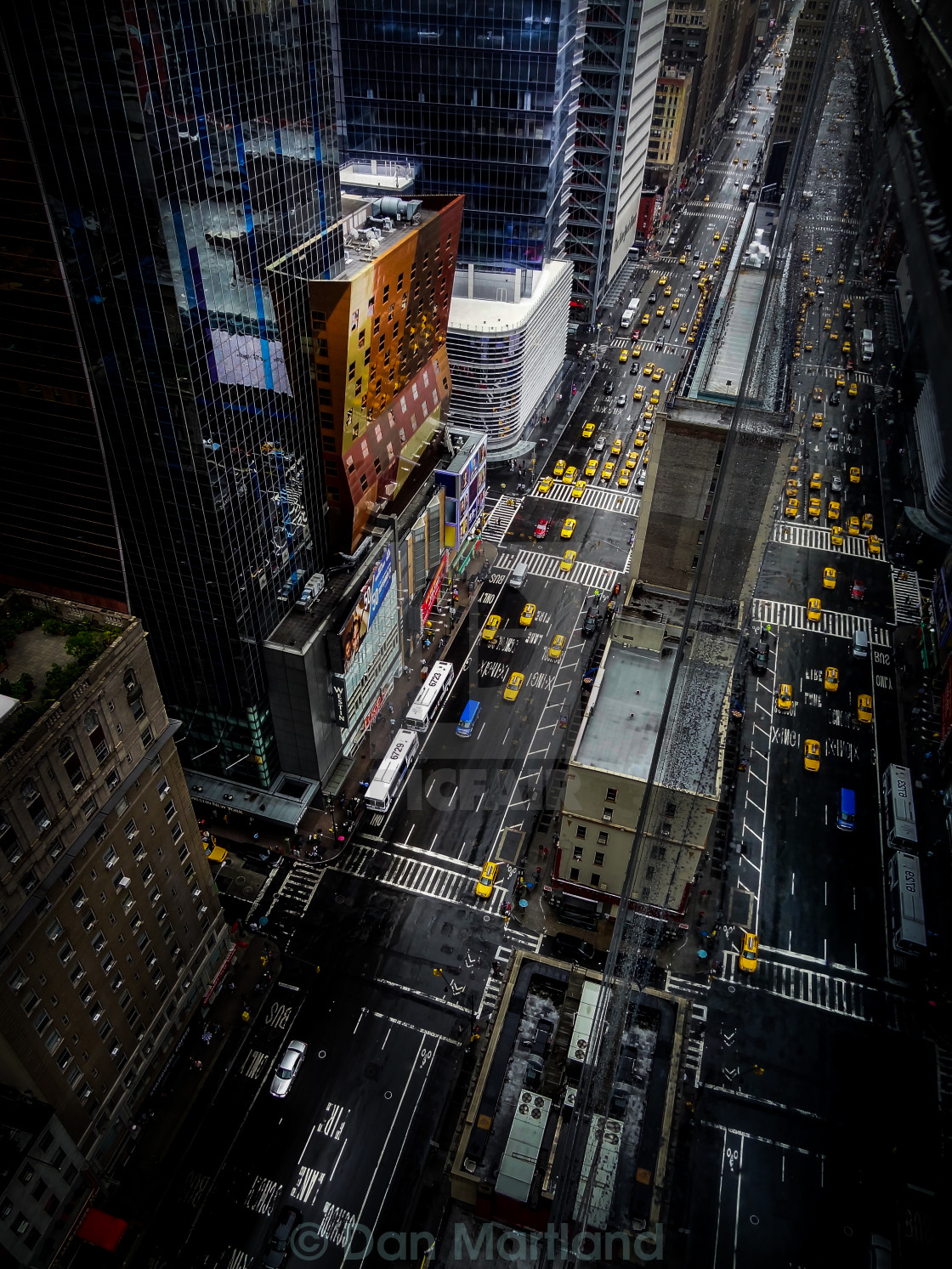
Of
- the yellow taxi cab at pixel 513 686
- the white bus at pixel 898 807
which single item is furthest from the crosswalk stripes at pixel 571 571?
the white bus at pixel 898 807

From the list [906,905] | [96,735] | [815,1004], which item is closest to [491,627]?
[906,905]

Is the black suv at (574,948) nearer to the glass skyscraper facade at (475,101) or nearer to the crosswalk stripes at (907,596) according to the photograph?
the crosswalk stripes at (907,596)

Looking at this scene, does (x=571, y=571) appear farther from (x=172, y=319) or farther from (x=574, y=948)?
(x=172, y=319)

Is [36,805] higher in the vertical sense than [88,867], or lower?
higher

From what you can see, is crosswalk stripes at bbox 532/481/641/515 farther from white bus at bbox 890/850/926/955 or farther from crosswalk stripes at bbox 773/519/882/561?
white bus at bbox 890/850/926/955

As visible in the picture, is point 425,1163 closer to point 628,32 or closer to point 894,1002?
point 894,1002

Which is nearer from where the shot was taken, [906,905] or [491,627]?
[906,905]

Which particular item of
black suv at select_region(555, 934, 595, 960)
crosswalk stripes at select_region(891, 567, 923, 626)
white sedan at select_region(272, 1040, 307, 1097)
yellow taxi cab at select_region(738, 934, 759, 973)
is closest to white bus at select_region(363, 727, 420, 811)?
black suv at select_region(555, 934, 595, 960)
